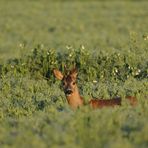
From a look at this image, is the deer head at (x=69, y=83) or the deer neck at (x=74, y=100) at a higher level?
the deer head at (x=69, y=83)

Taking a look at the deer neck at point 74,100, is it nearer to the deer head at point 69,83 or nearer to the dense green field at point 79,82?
the deer head at point 69,83

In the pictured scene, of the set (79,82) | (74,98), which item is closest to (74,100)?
(74,98)

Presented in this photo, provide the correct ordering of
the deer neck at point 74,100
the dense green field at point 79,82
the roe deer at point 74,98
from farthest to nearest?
1. the deer neck at point 74,100
2. the roe deer at point 74,98
3. the dense green field at point 79,82

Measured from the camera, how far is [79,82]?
43.8 ft

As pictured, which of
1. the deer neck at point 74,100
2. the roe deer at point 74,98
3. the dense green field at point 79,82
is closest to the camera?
the dense green field at point 79,82

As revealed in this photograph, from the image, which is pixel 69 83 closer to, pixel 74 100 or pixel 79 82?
pixel 74 100

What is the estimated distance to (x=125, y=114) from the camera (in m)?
8.91

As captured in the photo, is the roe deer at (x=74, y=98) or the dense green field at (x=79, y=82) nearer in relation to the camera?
the dense green field at (x=79, y=82)

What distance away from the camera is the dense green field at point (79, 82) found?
764 cm

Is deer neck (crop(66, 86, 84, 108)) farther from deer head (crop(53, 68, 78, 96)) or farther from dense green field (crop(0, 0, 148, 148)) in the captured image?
dense green field (crop(0, 0, 148, 148))

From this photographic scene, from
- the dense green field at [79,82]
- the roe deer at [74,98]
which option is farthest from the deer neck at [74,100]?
the dense green field at [79,82]

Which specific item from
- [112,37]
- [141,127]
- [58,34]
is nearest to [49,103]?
[141,127]

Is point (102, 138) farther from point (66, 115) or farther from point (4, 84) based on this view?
point (4, 84)

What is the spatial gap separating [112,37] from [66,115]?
14425 mm
